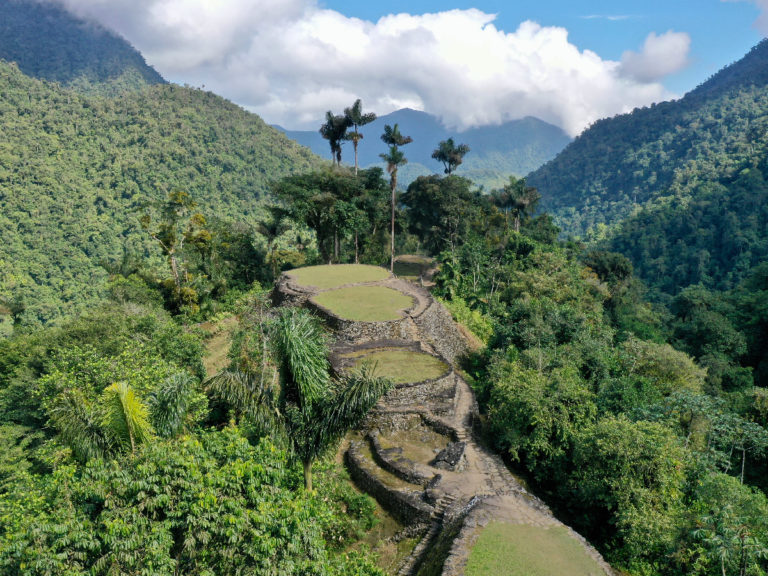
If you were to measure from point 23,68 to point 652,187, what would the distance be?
479ft

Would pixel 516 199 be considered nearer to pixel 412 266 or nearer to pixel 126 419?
pixel 412 266

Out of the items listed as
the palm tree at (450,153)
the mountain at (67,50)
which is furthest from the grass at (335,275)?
the mountain at (67,50)

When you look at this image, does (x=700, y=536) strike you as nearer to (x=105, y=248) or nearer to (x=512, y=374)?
(x=512, y=374)

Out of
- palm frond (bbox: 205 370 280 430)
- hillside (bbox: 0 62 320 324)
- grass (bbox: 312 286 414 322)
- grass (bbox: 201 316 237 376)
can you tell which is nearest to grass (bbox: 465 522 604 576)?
palm frond (bbox: 205 370 280 430)

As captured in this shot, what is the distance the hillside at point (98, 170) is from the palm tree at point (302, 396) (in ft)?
129

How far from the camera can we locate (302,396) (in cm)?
914

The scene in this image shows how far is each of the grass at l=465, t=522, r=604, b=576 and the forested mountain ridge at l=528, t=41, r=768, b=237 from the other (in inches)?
3711

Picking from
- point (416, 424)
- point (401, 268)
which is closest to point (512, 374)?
point (416, 424)

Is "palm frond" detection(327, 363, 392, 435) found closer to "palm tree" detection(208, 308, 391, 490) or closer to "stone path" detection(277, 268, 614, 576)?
"palm tree" detection(208, 308, 391, 490)

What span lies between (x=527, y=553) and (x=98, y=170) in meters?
70.5

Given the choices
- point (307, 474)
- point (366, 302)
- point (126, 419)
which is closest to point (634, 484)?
point (307, 474)

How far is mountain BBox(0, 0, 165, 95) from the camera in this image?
11362 centimetres

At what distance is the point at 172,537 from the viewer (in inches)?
280

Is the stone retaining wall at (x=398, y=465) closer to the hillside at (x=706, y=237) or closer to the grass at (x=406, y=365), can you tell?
the grass at (x=406, y=365)
